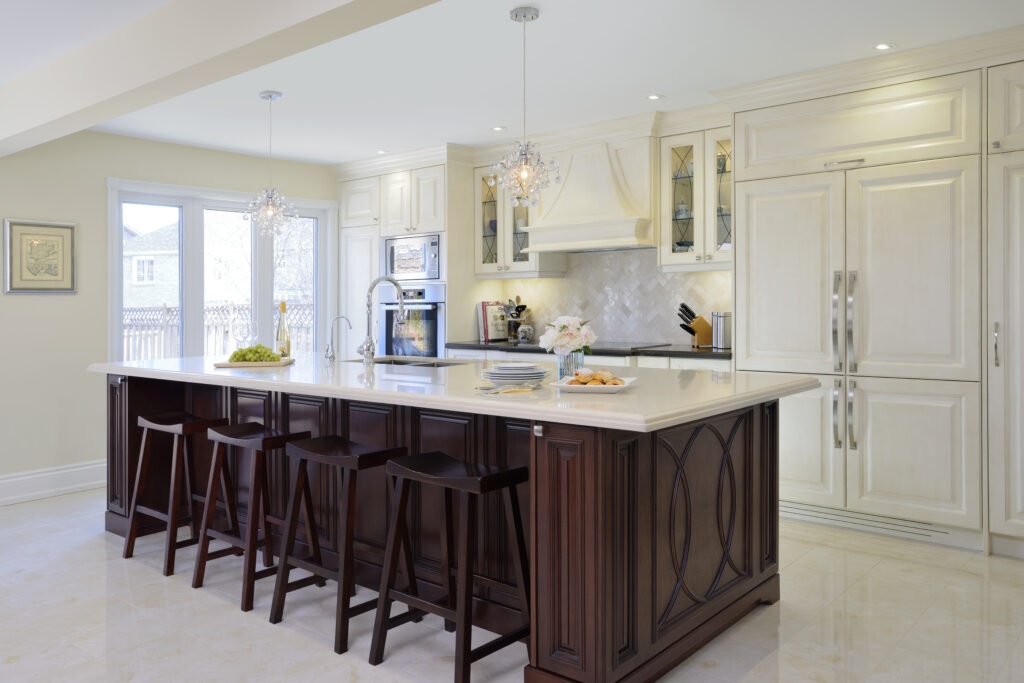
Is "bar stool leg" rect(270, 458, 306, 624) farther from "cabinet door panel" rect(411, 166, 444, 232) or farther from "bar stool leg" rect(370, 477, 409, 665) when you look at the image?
"cabinet door panel" rect(411, 166, 444, 232)

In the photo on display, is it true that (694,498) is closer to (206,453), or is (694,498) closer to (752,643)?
(752,643)

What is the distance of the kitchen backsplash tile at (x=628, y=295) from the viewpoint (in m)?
5.44

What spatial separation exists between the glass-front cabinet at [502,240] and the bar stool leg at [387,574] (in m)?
3.39

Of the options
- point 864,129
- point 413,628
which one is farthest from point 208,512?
point 864,129

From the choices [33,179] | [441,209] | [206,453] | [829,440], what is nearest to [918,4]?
[829,440]

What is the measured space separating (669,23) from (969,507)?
2752 millimetres

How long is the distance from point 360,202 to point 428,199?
0.86 meters

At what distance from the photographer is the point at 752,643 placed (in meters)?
2.79

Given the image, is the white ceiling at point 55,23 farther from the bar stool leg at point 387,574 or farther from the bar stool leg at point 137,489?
the bar stool leg at point 387,574

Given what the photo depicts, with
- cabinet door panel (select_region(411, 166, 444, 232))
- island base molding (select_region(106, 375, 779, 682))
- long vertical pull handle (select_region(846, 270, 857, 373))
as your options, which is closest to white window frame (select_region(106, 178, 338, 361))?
cabinet door panel (select_region(411, 166, 444, 232))

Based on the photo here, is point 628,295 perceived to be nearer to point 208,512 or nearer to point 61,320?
point 208,512

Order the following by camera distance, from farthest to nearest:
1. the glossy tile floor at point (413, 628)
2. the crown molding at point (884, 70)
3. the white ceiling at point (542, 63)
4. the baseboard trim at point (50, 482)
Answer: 1. the baseboard trim at point (50, 482)
2. the crown molding at point (884, 70)
3. the white ceiling at point (542, 63)
4. the glossy tile floor at point (413, 628)

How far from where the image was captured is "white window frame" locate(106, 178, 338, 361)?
547cm

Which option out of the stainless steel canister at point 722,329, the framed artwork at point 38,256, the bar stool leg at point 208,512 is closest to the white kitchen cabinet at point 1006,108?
the stainless steel canister at point 722,329
